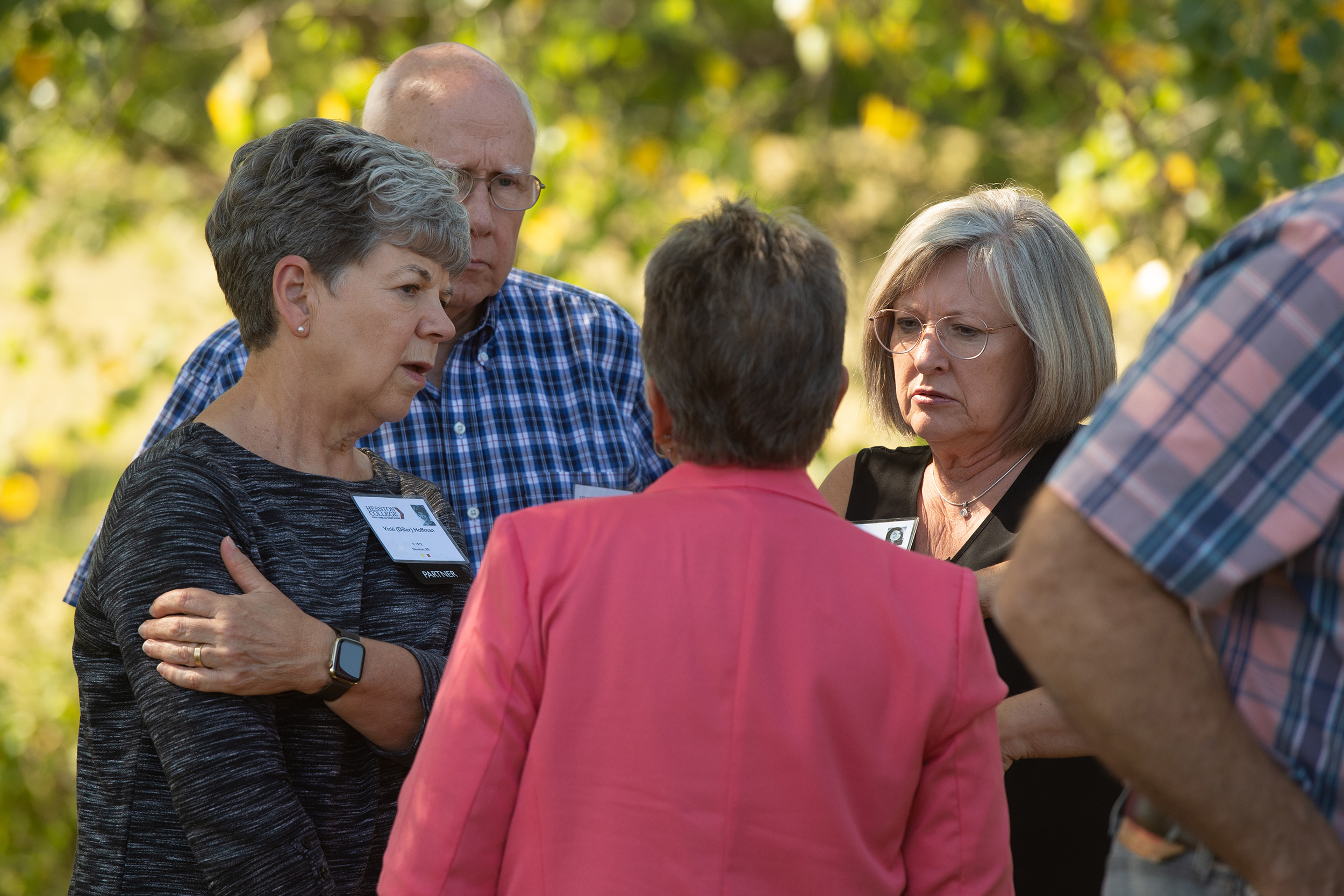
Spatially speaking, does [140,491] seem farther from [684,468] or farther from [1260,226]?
[1260,226]

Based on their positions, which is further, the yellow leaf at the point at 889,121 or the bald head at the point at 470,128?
the yellow leaf at the point at 889,121

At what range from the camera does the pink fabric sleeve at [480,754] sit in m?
1.23

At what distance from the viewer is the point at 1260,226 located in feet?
3.34

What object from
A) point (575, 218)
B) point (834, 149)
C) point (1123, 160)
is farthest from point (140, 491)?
point (834, 149)

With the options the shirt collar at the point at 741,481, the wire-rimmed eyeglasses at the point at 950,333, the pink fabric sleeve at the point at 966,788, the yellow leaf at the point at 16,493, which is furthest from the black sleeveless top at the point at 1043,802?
Result: the yellow leaf at the point at 16,493

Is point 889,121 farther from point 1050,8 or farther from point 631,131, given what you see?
point 631,131

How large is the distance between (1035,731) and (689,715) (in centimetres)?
87

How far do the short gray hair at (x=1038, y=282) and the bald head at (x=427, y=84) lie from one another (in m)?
0.90

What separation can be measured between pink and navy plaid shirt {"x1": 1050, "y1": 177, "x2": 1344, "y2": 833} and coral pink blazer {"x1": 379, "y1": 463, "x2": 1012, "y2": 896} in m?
0.31

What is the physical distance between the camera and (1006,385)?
7.07 feet

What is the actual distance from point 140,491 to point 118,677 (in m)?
0.26

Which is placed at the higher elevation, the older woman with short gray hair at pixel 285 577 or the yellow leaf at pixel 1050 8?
the yellow leaf at pixel 1050 8

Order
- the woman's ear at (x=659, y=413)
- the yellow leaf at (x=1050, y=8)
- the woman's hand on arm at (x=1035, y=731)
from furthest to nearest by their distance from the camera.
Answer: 1. the yellow leaf at (x=1050, y=8)
2. the woman's hand on arm at (x=1035, y=731)
3. the woman's ear at (x=659, y=413)

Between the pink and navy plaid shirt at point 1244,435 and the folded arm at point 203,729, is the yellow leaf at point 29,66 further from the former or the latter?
the pink and navy plaid shirt at point 1244,435
